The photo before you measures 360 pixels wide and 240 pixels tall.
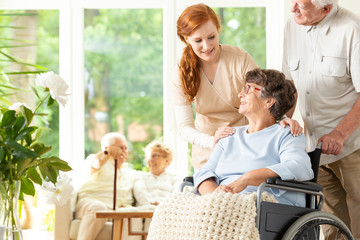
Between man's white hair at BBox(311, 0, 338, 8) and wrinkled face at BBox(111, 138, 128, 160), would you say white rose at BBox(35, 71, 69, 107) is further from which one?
wrinkled face at BBox(111, 138, 128, 160)

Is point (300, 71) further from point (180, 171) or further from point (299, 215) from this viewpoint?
point (180, 171)

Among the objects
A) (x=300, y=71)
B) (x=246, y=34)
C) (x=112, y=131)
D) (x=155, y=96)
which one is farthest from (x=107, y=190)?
(x=300, y=71)

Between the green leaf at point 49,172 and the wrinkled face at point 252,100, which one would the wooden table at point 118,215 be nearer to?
the wrinkled face at point 252,100

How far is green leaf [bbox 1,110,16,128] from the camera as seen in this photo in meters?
1.77

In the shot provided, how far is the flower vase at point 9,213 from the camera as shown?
66.5 inches

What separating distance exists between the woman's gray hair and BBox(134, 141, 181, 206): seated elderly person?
213cm

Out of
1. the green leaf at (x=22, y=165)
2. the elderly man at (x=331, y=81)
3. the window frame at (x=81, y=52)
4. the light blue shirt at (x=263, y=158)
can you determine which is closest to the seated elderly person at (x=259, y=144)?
the light blue shirt at (x=263, y=158)

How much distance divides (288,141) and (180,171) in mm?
2540

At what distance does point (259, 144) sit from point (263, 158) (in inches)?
3.0

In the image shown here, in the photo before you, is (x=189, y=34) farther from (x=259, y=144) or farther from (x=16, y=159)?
(x=16, y=159)

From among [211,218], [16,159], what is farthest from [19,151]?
[211,218]

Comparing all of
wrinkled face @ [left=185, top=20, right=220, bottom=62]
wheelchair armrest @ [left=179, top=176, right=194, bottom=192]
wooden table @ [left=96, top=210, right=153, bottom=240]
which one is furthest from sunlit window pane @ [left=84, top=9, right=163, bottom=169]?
wheelchair armrest @ [left=179, top=176, right=194, bottom=192]

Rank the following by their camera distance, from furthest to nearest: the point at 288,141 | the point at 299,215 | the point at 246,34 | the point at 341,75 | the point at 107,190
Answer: the point at 246,34, the point at 107,190, the point at 341,75, the point at 288,141, the point at 299,215

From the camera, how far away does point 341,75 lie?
2629 mm
